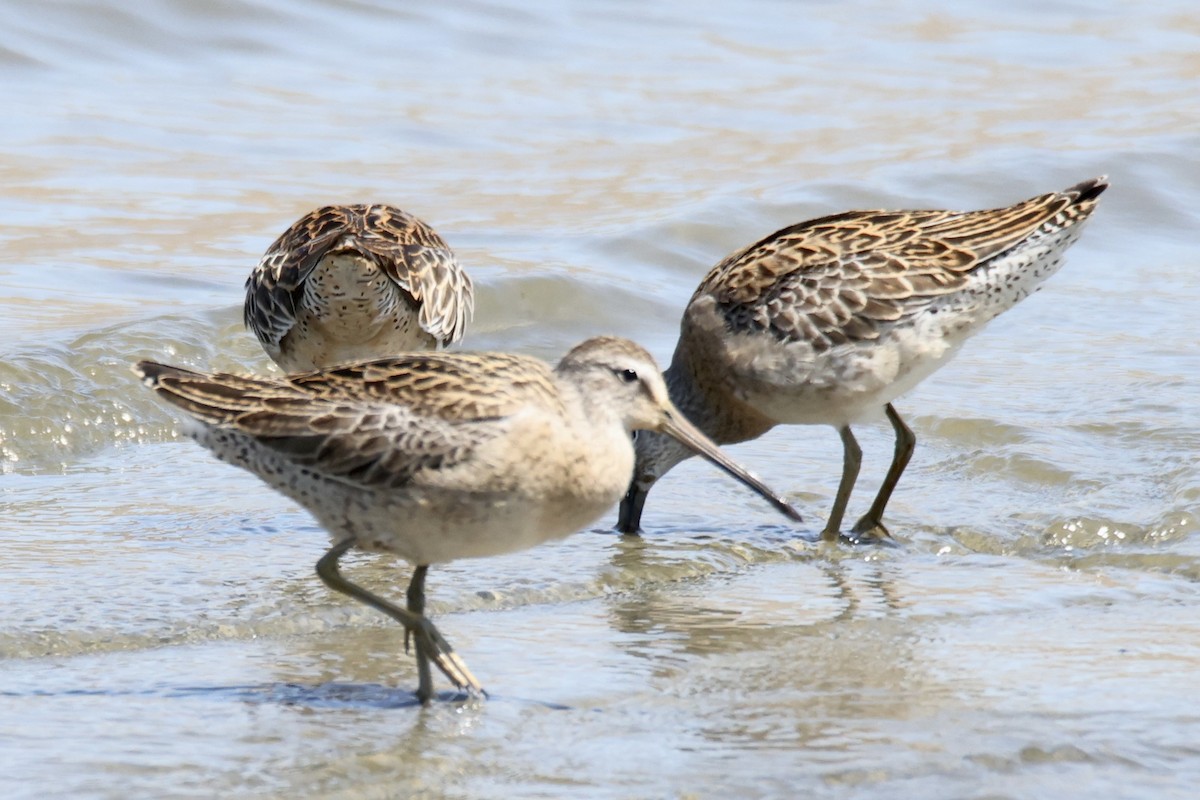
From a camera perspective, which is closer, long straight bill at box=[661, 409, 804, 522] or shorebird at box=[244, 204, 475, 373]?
long straight bill at box=[661, 409, 804, 522]

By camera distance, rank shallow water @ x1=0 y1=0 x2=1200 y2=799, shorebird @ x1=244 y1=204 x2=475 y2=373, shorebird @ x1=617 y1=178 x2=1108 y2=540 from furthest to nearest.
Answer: shorebird @ x1=244 y1=204 x2=475 y2=373
shorebird @ x1=617 y1=178 x2=1108 y2=540
shallow water @ x1=0 y1=0 x2=1200 y2=799

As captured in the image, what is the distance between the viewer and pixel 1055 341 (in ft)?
30.3

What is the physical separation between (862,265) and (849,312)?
8.7 inches

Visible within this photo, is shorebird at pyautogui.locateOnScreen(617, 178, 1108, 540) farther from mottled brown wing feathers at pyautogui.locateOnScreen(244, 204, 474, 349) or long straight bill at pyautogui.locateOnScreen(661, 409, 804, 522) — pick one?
long straight bill at pyautogui.locateOnScreen(661, 409, 804, 522)

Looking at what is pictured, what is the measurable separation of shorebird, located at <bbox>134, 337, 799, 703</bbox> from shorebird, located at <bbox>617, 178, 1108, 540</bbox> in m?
1.68

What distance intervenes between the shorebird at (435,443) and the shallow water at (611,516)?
1.42ft

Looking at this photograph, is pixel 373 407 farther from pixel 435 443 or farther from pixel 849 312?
pixel 849 312

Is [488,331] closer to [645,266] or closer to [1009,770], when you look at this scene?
[645,266]

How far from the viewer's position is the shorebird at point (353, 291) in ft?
22.4

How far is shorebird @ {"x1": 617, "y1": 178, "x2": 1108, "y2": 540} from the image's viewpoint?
20.7 feet

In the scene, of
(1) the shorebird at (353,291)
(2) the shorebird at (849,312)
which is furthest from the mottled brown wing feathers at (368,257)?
(2) the shorebird at (849,312)

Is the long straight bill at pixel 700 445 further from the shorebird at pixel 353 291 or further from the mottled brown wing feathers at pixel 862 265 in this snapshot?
the shorebird at pixel 353 291

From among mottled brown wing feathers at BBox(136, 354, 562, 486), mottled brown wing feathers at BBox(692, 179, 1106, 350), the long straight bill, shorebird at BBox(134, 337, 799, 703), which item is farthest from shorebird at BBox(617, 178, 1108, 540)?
mottled brown wing feathers at BBox(136, 354, 562, 486)

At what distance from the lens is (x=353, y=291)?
6.87 metres
